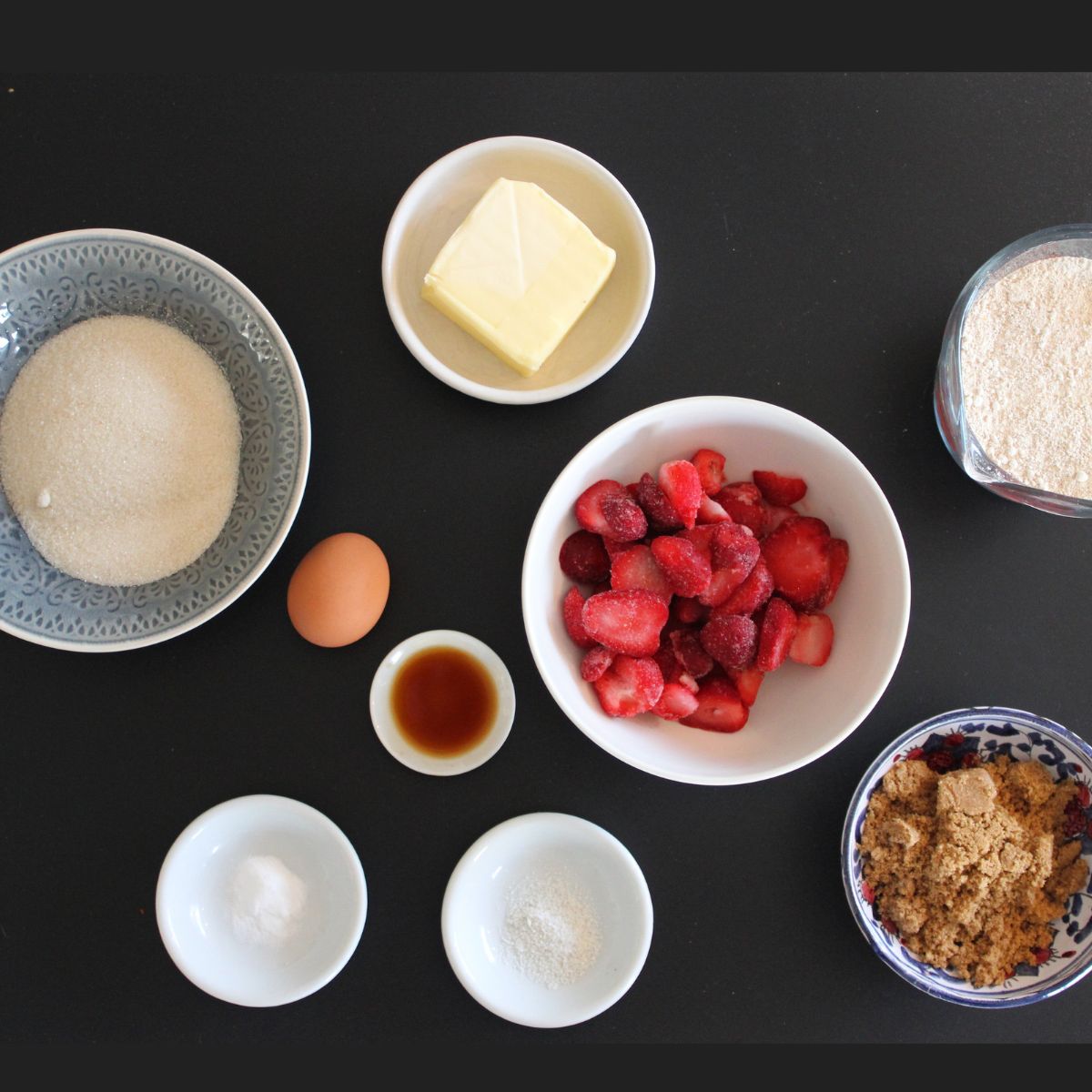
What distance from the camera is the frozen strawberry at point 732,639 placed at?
1.17 meters

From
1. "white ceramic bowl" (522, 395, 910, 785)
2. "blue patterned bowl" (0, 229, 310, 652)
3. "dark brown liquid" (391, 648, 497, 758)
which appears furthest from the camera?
"dark brown liquid" (391, 648, 497, 758)

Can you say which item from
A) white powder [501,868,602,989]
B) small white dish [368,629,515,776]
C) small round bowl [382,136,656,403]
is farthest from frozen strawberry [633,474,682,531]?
white powder [501,868,602,989]

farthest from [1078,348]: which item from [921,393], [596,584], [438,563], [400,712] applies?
[400,712]

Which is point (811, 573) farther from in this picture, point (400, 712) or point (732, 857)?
point (400, 712)

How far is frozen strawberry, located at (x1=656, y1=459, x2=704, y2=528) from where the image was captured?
3.84 feet

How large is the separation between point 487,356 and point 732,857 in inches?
34.5

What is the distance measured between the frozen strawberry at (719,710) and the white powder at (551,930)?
0.35 metres

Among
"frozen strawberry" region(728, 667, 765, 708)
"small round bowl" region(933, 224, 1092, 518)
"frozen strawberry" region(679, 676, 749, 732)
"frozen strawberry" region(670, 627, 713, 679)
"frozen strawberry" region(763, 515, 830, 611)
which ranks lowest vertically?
"frozen strawberry" region(679, 676, 749, 732)

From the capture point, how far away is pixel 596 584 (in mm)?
1264

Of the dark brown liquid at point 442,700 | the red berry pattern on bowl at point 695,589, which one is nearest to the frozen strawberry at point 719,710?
the red berry pattern on bowl at point 695,589

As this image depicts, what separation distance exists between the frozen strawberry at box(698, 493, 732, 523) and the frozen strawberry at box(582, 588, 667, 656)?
137 mm

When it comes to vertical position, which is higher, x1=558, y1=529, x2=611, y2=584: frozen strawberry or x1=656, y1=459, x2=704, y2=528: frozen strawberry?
x1=656, y1=459, x2=704, y2=528: frozen strawberry

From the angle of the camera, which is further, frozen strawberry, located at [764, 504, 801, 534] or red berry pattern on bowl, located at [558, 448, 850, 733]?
frozen strawberry, located at [764, 504, 801, 534]

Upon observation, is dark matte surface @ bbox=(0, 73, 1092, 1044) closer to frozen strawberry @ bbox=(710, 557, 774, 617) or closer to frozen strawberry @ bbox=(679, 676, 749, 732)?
frozen strawberry @ bbox=(679, 676, 749, 732)
